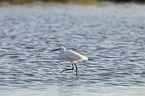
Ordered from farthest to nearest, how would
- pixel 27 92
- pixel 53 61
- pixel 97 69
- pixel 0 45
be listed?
pixel 0 45, pixel 53 61, pixel 97 69, pixel 27 92

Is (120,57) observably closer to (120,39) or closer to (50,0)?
(120,39)

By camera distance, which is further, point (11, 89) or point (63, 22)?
point (63, 22)

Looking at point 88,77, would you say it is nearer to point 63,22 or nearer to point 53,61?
point 53,61

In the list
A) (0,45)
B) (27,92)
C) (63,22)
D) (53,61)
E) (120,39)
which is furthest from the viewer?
(63,22)

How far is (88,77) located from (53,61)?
362 cm

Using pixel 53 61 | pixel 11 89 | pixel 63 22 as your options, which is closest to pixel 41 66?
pixel 53 61

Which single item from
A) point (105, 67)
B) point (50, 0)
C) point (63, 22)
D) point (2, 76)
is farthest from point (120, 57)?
point (50, 0)

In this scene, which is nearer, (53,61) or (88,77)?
(88,77)

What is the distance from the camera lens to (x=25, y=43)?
901 inches

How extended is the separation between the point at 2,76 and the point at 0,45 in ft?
26.9

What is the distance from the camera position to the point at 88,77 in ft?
46.2

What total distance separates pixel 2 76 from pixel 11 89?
2195mm

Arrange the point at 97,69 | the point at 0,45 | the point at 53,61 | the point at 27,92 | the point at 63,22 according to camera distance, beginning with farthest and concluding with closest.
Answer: the point at 63,22 < the point at 0,45 < the point at 53,61 < the point at 97,69 < the point at 27,92

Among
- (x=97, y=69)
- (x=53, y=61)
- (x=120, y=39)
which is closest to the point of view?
(x=97, y=69)
